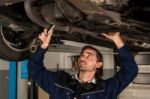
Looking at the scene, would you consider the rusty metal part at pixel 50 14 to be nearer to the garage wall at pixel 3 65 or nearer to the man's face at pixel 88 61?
the man's face at pixel 88 61

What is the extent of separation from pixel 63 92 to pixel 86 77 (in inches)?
6.2

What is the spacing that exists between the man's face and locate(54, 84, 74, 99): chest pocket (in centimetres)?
15

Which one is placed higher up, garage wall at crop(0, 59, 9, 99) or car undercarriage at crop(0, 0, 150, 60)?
car undercarriage at crop(0, 0, 150, 60)

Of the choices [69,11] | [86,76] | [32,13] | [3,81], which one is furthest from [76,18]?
[3,81]

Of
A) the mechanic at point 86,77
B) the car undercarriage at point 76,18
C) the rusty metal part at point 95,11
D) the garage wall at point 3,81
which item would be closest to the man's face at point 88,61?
the mechanic at point 86,77

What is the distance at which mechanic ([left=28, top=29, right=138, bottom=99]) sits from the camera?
1.93 metres

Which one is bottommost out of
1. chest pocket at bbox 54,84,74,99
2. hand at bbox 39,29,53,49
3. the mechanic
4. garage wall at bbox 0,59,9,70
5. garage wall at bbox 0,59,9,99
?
garage wall at bbox 0,59,9,99

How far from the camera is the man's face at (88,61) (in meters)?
2.00

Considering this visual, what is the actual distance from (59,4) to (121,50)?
474 mm

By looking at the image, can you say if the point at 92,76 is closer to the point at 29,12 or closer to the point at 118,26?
the point at 118,26

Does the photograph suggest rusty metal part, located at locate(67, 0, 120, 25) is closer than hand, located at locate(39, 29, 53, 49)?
Yes

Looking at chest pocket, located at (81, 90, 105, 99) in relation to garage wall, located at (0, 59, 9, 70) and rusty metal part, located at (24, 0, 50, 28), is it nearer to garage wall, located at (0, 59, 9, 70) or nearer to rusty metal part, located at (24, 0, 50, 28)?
rusty metal part, located at (24, 0, 50, 28)

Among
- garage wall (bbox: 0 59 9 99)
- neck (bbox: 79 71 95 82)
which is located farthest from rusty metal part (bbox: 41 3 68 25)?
garage wall (bbox: 0 59 9 99)

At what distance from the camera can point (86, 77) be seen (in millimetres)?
2021
